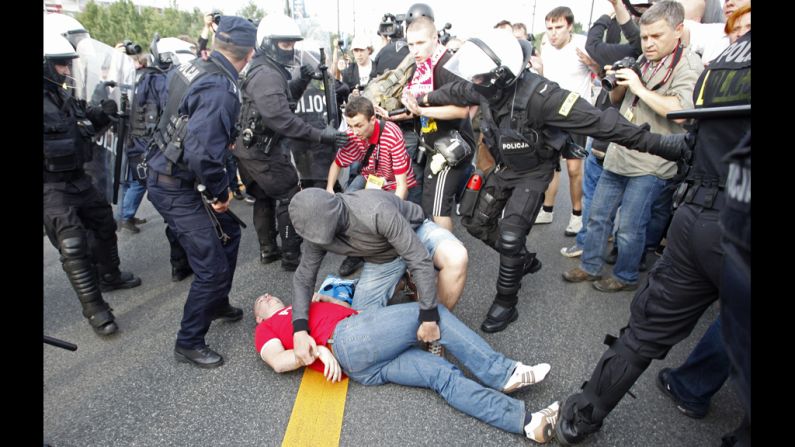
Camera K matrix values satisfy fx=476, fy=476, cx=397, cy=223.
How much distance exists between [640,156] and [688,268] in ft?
5.39

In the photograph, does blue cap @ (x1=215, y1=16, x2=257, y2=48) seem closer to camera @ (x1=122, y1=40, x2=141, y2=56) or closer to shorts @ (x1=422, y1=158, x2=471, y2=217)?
shorts @ (x1=422, y1=158, x2=471, y2=217)

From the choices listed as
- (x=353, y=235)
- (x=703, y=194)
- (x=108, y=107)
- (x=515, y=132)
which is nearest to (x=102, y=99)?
(x=108, y=107)

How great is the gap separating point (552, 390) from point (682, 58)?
87.7 inches

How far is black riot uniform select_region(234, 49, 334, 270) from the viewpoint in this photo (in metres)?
3.66

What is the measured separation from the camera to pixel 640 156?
10.4ft

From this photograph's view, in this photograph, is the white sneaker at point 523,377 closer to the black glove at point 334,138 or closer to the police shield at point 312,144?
the black glove at point 334,138

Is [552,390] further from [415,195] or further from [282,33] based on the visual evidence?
[282,33]

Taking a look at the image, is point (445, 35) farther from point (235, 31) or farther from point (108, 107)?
point (108, 107)

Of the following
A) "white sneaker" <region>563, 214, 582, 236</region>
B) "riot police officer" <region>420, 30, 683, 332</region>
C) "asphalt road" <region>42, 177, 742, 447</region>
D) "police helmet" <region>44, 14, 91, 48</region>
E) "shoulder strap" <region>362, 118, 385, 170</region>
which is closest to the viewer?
"asphalt road" <region>42, 177, 742, 447</region>

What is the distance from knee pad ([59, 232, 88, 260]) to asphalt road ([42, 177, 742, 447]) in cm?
53

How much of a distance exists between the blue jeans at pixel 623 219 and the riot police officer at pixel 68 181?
340 cm

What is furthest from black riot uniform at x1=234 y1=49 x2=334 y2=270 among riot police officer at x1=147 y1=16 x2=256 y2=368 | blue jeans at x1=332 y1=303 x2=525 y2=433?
blue jeans at x1=332 y1=303 x2=525 y2=433

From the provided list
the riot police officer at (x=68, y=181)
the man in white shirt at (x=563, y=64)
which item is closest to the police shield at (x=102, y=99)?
the riot police officer at (x=68, y=181)

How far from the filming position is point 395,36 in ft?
19.4
